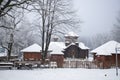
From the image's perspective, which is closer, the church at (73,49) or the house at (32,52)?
the house at (32,52)

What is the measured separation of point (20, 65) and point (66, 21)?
11574mm

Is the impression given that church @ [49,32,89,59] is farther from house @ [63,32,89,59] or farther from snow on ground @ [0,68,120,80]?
snow on ground @ [0,68,120,80]

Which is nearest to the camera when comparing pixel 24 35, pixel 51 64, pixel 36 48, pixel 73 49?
pixel 51 64

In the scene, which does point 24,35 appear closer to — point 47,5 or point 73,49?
point 73,49

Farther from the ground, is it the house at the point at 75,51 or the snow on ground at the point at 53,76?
the house at the point at 75,51

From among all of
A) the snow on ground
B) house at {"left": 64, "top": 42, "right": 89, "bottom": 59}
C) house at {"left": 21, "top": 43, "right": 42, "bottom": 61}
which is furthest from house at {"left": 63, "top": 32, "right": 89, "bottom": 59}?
the snow on ground

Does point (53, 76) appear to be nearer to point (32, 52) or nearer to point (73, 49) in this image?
point (32, 52)

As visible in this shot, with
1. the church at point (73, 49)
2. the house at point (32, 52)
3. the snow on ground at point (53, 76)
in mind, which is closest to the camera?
the snow on ground at point (53, 76)

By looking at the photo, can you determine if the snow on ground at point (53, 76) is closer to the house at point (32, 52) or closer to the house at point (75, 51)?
the house at point (32, 52)

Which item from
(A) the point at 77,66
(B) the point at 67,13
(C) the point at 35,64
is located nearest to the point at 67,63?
(A) the point at 77,66

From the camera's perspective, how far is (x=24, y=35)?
8275 centimetres

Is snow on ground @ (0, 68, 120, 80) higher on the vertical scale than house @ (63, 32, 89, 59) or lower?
lower

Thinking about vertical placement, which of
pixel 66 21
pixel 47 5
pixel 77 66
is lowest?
pixel 77 66

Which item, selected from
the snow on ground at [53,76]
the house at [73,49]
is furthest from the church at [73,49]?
the snow on ground at [53,76]
